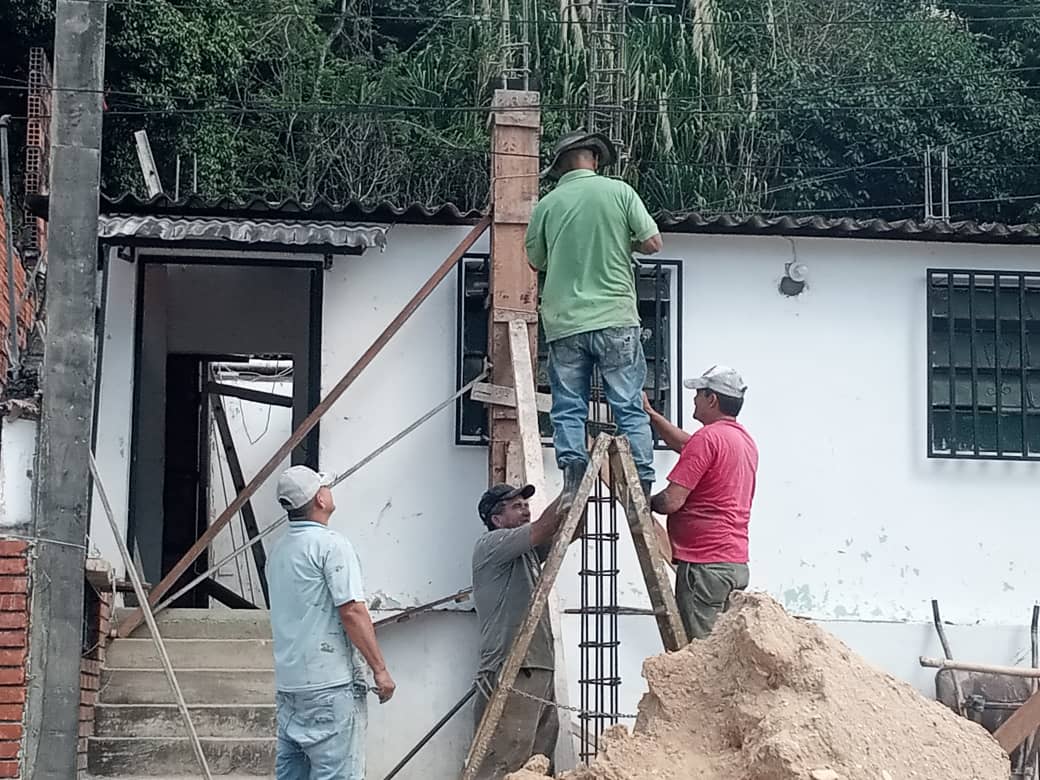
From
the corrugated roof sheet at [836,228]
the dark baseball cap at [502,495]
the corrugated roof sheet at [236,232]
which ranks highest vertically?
the corrugated roof sheet at [836,228]

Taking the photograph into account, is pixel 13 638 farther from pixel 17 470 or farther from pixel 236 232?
pixel 236 232

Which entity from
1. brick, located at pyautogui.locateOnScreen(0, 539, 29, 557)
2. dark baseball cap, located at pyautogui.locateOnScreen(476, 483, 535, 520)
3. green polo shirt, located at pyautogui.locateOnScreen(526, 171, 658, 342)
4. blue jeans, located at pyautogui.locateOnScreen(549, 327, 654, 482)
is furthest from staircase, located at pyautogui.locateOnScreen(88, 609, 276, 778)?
green polo shirt, located at pyautogui.locateOnScreen(526, 171, 658, 342)

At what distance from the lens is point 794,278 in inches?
360

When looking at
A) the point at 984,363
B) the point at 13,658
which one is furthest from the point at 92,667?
the point at 984,363

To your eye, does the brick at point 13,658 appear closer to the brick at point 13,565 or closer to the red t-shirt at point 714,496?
the brick at point 13,565

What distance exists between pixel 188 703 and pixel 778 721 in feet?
14.4

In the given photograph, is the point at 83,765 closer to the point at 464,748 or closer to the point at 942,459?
the point at 464,748

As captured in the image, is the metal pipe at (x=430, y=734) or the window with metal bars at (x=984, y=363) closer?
the metal pipe at (x=430, y=734)

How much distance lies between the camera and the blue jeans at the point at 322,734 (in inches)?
210

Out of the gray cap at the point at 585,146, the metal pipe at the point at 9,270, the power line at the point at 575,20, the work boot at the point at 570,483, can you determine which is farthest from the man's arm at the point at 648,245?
the power line at the point at 575,20

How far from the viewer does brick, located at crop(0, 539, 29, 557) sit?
6.75 m

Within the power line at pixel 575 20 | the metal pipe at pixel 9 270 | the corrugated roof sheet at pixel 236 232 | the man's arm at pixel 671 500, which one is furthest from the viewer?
the power line at pixel 575 20

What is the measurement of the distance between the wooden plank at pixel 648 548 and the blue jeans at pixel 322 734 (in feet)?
4.31

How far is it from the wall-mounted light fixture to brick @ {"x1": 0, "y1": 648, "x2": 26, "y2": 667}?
5.22 metres
